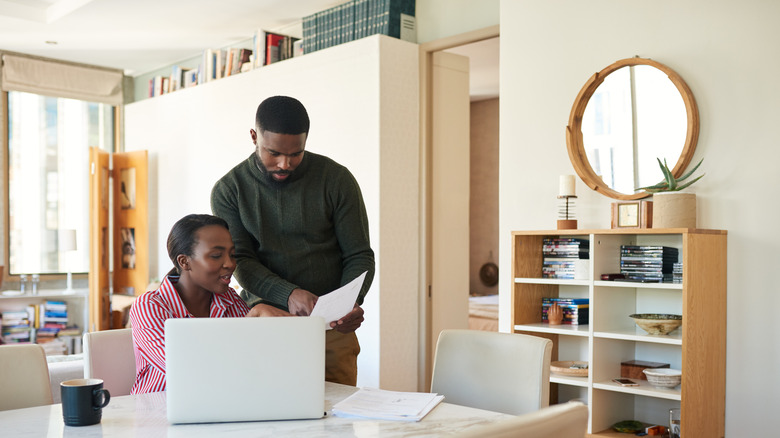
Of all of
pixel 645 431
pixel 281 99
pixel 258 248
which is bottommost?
pixel 645 431

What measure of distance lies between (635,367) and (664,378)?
8.5 inches

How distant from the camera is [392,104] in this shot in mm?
4648

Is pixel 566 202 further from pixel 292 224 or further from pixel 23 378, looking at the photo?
pixel 23 378

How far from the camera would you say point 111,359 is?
7.58 feet

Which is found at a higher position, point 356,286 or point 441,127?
point 441,127

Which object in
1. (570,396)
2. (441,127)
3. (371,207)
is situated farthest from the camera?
(441,127)

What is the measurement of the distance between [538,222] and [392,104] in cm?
136

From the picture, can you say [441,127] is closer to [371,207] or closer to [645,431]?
Result: [371,207]

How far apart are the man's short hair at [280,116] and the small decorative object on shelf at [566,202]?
1.72 meters

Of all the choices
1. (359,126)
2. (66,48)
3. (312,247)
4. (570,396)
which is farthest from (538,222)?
(66,48)

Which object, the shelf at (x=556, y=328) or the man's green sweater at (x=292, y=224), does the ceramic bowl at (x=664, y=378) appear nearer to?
the shelf at (x=556, y=328)

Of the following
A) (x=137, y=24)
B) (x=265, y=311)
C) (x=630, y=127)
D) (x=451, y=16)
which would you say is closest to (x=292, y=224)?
(x=265, y=311)

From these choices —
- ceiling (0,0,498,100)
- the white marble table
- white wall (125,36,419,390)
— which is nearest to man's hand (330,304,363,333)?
the white marble table

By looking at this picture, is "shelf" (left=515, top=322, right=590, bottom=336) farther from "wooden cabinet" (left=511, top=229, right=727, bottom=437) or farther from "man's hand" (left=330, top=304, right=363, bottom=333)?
"man's hand" (left=330, top=304, right=363, bottom=333)
